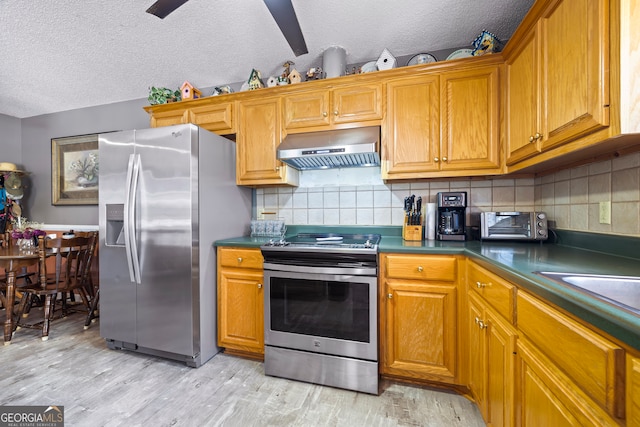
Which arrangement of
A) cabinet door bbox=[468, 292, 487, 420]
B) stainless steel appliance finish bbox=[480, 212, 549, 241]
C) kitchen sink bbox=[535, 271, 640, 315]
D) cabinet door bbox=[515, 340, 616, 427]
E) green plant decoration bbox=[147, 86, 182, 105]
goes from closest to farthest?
1. cabinet door bbox=[515, 340, 616, 427]
2. kitchen sink bbox=[535, 271, 640, 315]
3. cabinet door bbox=[468, 292, 487, 420]
4. stainless steel appliance finish bbox=[480, 212, 549, 241]
5. green plant decoration bbox=[147, 86, 182, 105]

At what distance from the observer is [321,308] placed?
1.73 metres

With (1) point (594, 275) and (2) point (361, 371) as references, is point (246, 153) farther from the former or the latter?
(1) point (594, 275)

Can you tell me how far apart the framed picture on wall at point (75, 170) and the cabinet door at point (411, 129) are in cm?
358

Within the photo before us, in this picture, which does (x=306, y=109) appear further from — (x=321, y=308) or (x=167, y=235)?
(x=321, y=308)

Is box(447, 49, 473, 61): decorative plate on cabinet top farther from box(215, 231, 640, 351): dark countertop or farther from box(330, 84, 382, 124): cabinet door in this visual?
box(215, 231, 640, 351): dark countertop

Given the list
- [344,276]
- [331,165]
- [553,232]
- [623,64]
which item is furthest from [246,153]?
[553,232]

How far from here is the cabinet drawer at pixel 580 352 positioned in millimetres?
555

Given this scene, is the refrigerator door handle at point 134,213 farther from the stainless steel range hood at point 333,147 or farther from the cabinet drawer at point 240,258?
the stainless steel range hood at point 333,147

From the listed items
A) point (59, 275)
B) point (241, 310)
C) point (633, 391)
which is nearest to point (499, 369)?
point (633, 391)

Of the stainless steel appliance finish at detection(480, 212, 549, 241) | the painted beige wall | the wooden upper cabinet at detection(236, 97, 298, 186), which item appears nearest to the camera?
the painted beige wall

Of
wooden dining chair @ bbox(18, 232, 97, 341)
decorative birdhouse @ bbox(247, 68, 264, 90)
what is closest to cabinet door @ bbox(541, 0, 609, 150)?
decorative birdhouse @ bbox(247, 68, 264, 90)

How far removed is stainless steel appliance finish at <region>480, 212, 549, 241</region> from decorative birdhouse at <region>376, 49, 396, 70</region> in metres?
1.31

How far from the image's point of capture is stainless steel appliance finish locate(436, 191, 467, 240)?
1.90 metres

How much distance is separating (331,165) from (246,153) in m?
0.75
